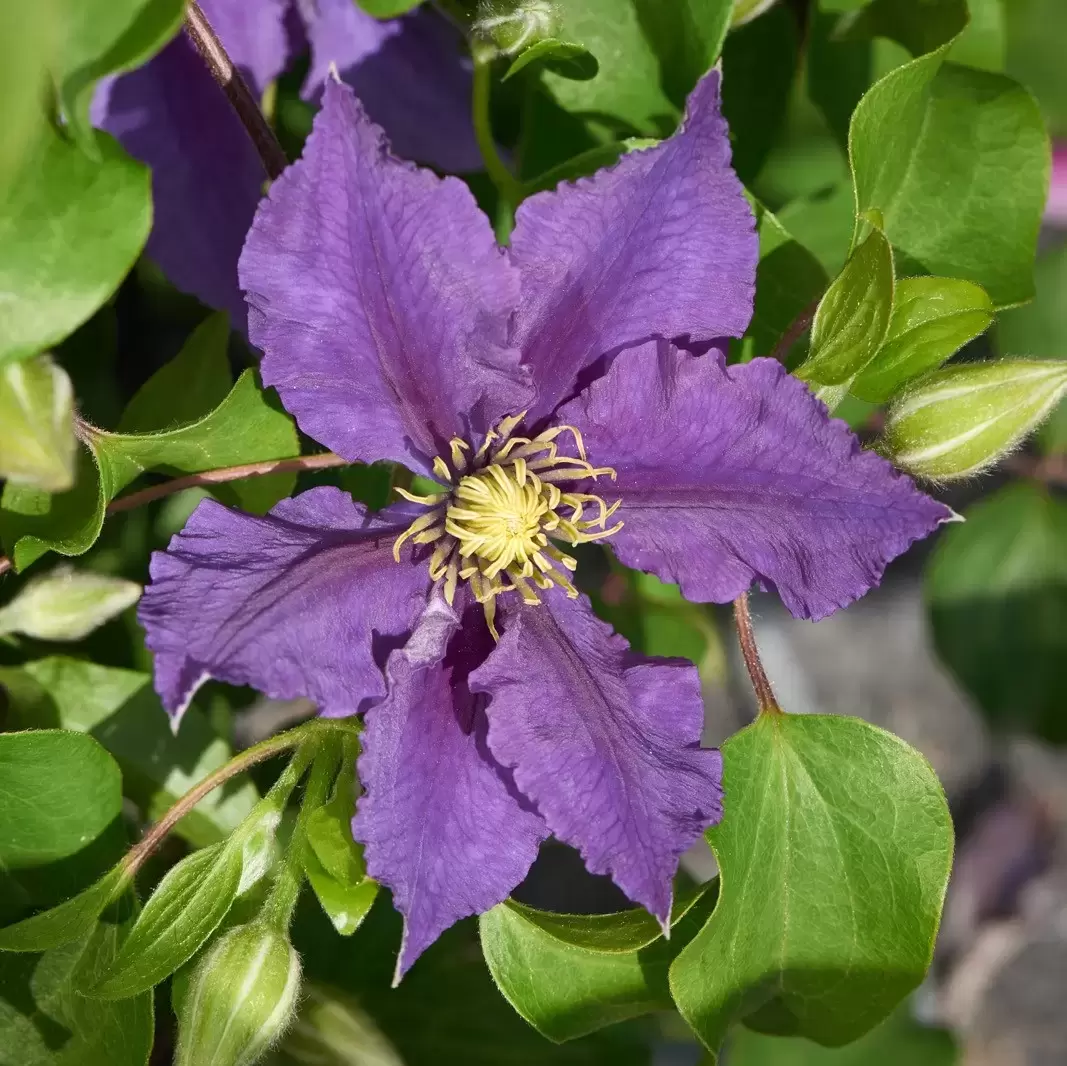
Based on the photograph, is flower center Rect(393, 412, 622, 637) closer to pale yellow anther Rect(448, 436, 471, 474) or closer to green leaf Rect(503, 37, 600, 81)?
pale yellow anther Rect(448, 436, 471, 474)

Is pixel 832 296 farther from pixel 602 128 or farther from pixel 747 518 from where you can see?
pixel 602 128

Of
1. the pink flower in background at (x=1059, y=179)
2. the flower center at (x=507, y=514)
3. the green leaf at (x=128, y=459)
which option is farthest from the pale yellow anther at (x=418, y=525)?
the pink flower in background at (x=1059, y=179)

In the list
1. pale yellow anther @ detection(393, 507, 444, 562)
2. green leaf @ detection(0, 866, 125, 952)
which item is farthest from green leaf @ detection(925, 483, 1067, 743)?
green leaf @ detection(0, 866, 125, 952)

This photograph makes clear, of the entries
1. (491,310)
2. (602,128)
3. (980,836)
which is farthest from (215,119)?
(980,836)

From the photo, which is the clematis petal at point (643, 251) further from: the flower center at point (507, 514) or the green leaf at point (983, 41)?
the green leaf at point (983, 41)

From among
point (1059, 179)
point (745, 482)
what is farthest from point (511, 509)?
point (1059, 179)

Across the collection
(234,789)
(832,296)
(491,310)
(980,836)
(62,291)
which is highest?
(62,291)
